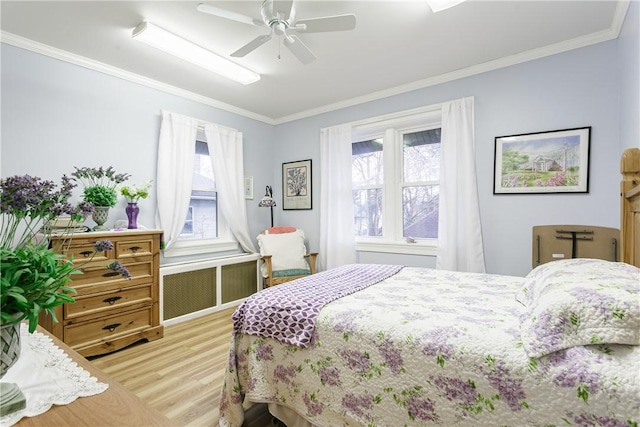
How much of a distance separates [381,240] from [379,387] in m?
2.62

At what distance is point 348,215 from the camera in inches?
157

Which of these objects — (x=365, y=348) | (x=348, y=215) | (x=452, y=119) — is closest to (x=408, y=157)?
(x=452, y=119)

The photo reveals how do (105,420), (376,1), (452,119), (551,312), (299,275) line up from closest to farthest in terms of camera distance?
(105,420) < (551,312) < (376,1) < (452,119) < (299,275)

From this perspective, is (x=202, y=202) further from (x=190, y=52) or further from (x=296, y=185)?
(x=190, y=52)

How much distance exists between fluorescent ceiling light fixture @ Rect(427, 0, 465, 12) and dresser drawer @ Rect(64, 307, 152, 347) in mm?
3439

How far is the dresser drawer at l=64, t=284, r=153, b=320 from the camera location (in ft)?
8.22

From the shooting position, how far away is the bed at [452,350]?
0.98 metres

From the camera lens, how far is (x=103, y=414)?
71cm

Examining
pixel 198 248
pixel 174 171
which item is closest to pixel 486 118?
pixel 174 171

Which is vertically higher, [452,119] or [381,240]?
[452,119]

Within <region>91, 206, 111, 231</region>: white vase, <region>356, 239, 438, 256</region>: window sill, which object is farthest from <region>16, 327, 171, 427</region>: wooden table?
<region>356, 239, 438, 256</region>: window sill

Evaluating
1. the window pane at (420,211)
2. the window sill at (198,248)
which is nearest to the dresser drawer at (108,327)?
the window sill at (198,248)

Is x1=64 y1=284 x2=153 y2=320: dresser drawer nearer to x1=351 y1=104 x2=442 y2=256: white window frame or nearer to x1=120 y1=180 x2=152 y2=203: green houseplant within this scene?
x1=120 y1=180 x2=152 y2=203: green houseplant

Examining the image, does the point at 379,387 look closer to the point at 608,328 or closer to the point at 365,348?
the point at 365,348
